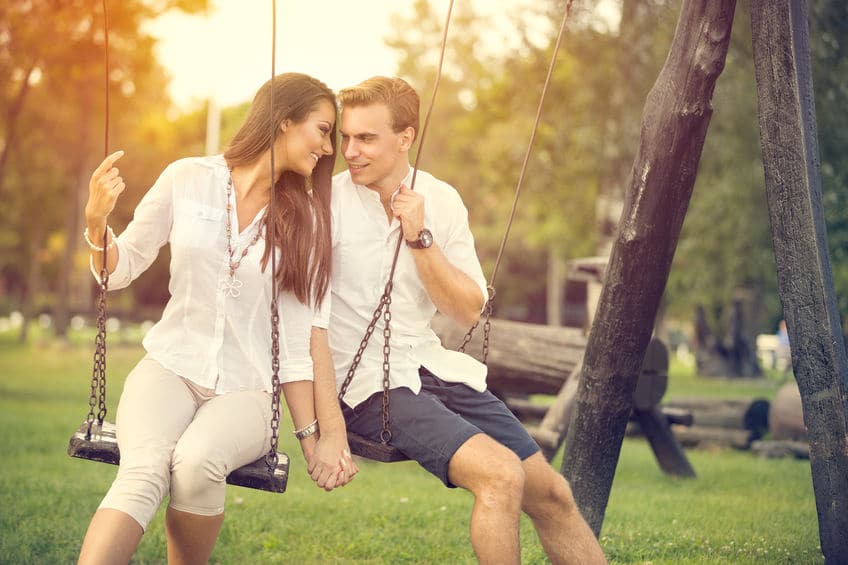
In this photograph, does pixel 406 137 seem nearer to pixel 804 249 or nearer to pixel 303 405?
pixel 303 405

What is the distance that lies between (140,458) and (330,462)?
0.63m

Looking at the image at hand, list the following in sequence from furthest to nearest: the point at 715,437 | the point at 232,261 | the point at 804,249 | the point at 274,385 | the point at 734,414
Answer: the point at 734,414
the point at 715,437
the point at 804,249
the point at 232,261
the point at 274,385

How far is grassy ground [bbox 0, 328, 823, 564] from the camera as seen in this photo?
17.6ft

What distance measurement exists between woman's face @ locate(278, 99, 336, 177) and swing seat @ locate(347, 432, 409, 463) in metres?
0.98

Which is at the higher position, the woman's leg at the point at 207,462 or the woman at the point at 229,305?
the woman at the point at 229,305

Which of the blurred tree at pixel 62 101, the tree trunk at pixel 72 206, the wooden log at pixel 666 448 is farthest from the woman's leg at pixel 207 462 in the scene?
the tree trunk at pixel 72 206

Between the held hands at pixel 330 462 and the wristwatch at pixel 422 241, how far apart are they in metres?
0.71

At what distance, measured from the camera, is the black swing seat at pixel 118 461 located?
368 cm

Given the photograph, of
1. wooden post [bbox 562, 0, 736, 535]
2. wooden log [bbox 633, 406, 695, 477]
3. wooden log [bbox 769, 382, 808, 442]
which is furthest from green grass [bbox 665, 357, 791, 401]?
wooden post [bbox 562, 0, 736, 535]

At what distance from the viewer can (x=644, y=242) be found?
4.64 meters

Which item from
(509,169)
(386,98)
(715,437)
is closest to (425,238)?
(386,98)

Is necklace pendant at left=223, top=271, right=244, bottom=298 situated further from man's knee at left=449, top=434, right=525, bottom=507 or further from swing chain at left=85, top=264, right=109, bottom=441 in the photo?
man's knee at left=449, top=434, right=525, bottom=507

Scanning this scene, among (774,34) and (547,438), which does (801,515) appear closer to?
(547,438)

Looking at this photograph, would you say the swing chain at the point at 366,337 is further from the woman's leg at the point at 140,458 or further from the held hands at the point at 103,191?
the held hands at the point at 103,191
